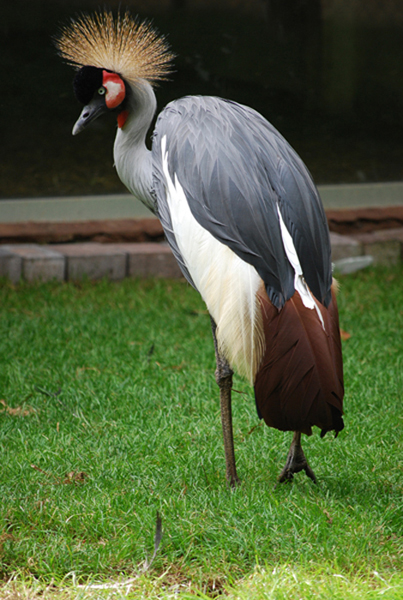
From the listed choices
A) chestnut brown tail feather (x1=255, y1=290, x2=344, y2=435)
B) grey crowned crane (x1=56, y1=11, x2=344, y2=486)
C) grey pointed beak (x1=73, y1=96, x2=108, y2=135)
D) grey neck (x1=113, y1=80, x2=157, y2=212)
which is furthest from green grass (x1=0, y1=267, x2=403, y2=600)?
grey pointed beak (x1=73, y1=96, x2=108, y2=135)

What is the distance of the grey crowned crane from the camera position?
2418 millimetres

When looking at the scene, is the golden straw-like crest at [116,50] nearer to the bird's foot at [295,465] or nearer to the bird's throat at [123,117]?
the bird's throat at [123,117]

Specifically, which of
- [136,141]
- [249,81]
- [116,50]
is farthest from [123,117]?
[249,81]

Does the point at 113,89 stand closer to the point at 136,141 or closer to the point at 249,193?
the point at 136,141

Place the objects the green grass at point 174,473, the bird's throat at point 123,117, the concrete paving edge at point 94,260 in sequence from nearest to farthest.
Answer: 1. the green grass at point 174,473
2. the bird's throat at point 123,117
3. the concrete paving edge at point 94,260

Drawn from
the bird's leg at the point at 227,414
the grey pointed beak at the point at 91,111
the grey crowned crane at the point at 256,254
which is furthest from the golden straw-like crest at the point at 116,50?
the bird's leg at the point at 227,414

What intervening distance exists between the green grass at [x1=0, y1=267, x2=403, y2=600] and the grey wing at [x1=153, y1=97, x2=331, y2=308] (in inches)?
30.3

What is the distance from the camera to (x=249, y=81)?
20.2 ft

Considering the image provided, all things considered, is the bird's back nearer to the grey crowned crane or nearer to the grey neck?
the grey crowned crane

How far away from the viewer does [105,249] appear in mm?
5836

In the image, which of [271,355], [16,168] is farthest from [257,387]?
[16,168]

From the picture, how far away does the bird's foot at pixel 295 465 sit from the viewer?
2768 millimetres

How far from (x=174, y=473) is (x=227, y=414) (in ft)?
1.21

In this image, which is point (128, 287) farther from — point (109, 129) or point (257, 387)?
Answer: point (257, 387)
